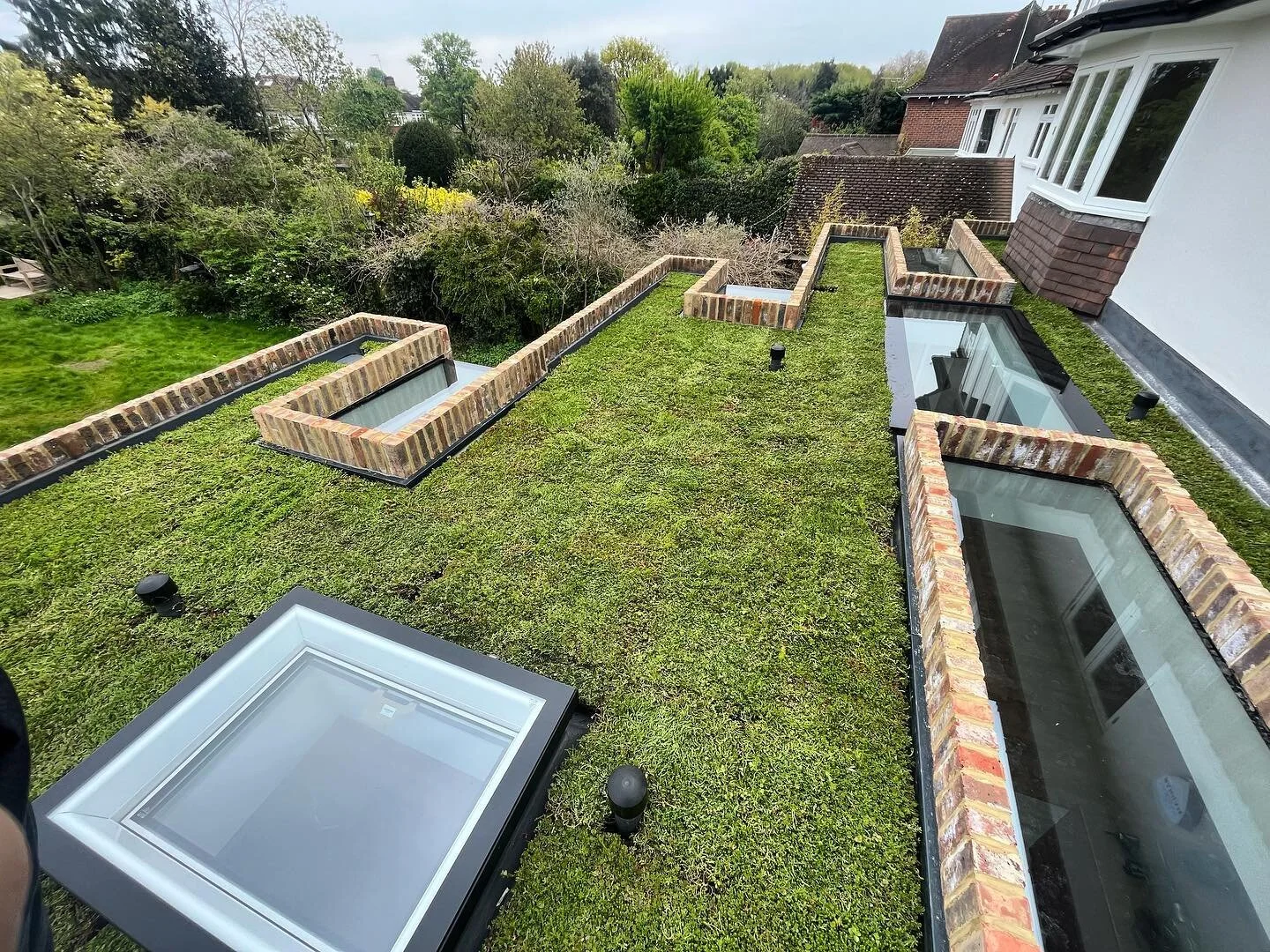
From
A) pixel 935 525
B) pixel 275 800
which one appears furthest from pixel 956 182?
pixel 275 800

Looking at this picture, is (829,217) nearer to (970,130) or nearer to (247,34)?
(970,130)

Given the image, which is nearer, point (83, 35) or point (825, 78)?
point (83, 35)

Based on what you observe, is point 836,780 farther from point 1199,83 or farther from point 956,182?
point 956,182

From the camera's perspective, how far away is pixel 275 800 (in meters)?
2.54

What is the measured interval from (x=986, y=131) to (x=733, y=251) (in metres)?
14.4

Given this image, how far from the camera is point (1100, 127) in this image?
739 cm

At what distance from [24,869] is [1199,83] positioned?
33.8ft

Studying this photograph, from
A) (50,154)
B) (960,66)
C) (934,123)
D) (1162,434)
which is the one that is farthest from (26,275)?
(960,66)

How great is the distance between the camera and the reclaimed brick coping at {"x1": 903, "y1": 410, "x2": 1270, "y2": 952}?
1.82 metres

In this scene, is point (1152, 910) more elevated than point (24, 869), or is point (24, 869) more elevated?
point (24, 869)

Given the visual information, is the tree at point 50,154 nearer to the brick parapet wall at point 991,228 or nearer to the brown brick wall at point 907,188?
the brown brick wall at point 907,188

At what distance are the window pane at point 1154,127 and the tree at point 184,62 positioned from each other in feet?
80.8

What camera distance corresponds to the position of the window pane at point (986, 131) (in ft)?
59.9

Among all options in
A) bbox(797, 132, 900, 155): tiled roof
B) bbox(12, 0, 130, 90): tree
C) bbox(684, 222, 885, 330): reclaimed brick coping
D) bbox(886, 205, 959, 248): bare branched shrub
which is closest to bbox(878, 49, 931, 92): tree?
bbox(797, 132, 900, 155): tiled roof
